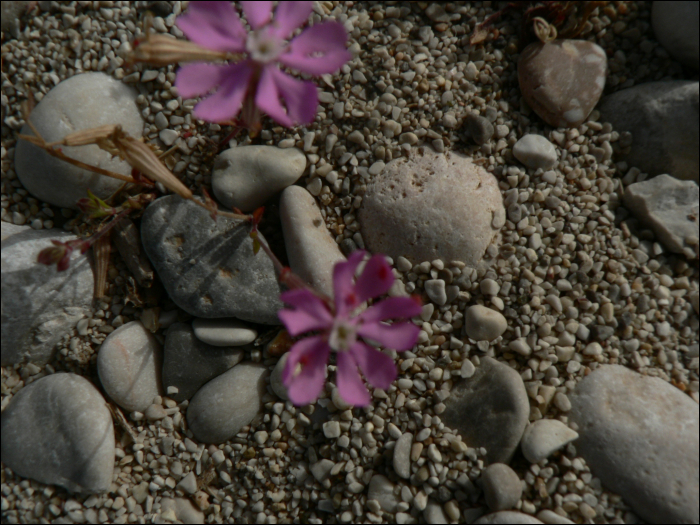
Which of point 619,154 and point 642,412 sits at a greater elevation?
point 619,154

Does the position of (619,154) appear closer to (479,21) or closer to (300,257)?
(479,21)

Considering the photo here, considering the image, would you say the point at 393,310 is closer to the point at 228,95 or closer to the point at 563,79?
the point at 228,95

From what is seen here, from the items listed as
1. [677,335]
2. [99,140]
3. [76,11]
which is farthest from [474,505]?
[76,11]

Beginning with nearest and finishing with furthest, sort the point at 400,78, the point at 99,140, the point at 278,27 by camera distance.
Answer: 1. the point at 278,27
2. the point at 99,140
3. the point at 400,78

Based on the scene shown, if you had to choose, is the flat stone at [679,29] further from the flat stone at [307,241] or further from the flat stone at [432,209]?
the flat stone at [307,241]

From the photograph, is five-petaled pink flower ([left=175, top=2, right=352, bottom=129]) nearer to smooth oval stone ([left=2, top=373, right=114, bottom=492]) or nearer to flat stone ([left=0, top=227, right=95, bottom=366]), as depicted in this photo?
flat stone ([left=0, top=227, right=95, bottom=366])

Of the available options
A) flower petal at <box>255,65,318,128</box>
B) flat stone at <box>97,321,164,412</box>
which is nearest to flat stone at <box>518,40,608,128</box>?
flower petal at <box>255,65,318,128</box>
